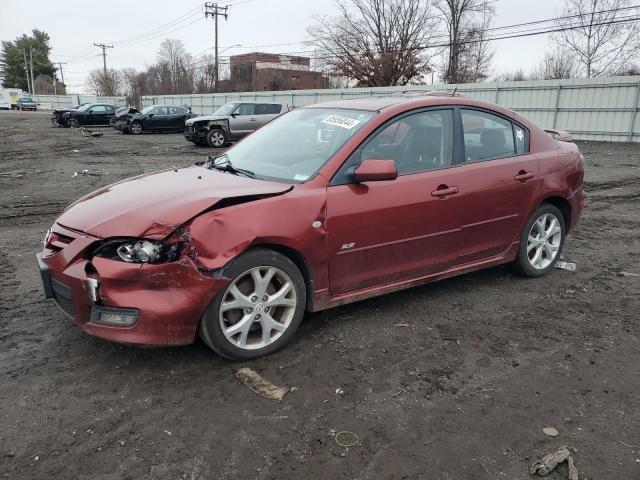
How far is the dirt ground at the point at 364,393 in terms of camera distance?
245 cm

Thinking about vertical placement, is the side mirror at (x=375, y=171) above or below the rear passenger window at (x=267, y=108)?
below

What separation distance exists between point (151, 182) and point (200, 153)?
14608 mm

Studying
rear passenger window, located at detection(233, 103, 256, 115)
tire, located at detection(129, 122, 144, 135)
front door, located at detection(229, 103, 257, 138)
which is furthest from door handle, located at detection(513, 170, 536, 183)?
tire, located at detection(129, 122, 144, 135)

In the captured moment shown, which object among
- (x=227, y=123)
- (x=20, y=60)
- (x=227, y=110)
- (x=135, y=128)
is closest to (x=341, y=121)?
(x=227, y=123)

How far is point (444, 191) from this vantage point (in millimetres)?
4035

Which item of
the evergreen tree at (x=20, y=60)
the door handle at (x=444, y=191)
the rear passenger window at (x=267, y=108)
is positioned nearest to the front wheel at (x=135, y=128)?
the rear passenger window at (x=267, y=108)

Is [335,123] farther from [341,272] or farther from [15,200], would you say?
[15,200]

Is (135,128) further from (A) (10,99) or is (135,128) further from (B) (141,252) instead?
(A) (10,99)

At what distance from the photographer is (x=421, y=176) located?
3.98m

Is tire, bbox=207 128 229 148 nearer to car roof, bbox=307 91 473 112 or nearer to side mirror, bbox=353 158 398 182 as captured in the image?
car roof, bbox=307 91 473 112

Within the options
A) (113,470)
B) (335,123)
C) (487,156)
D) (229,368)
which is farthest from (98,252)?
(487,156)

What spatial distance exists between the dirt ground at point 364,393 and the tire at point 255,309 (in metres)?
0.13

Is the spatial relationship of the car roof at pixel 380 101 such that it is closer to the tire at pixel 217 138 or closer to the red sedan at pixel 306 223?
the red sedan at pixel 306 223

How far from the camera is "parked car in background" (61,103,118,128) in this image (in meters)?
31.5
